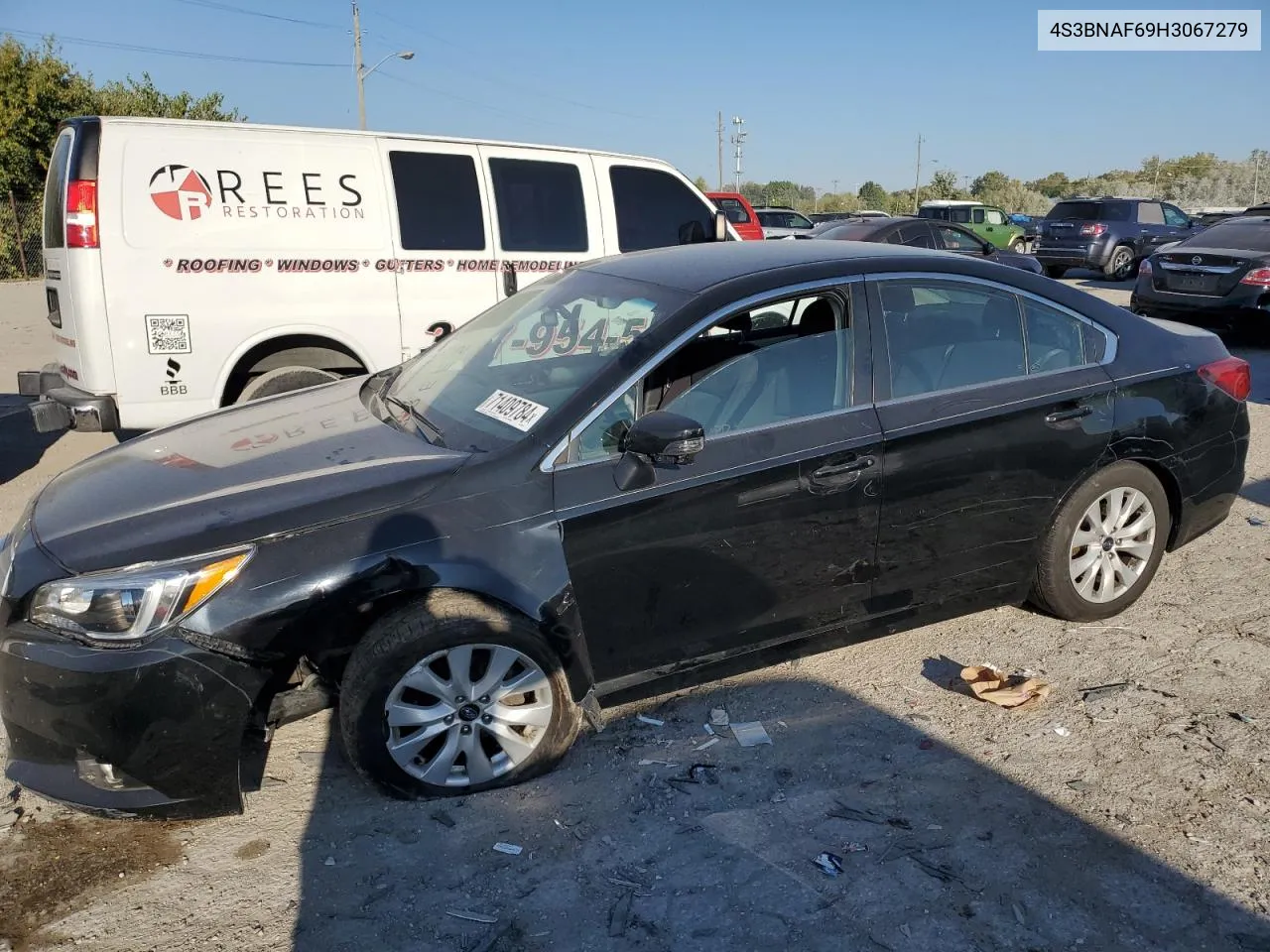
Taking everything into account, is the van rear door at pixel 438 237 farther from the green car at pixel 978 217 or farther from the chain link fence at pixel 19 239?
the green car at pixel 978 217

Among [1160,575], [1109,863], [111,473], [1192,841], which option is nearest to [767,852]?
[1109,863]

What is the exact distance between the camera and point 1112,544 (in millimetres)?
4172

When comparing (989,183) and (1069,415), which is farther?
(989,183)

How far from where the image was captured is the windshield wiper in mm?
3420

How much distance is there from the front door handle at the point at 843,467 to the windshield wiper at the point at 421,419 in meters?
1.31

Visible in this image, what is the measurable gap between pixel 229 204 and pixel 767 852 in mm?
4880


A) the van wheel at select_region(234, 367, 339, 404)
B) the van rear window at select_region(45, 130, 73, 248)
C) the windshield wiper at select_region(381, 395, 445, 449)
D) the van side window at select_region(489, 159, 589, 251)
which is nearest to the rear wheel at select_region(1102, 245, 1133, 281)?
the van side window at select_region(489, 159, 589, 251)

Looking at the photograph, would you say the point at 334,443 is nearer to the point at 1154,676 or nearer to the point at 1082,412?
the point at 1082,412

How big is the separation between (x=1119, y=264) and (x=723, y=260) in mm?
19107

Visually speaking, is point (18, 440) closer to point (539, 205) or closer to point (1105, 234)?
Result: point (539, 205)

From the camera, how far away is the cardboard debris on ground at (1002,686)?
3.68 m

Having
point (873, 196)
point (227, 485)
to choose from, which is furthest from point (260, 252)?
point (873, 196)

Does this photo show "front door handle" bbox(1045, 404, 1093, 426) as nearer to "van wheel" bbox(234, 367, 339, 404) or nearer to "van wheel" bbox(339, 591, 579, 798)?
"van wheel" bbox(339, 591, 579, 798)

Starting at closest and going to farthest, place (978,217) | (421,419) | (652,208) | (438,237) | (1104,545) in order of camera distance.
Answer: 1. (421,419)
2. (1104,545)
3. (438,237)
4. (652,208)
5. (978,217)
